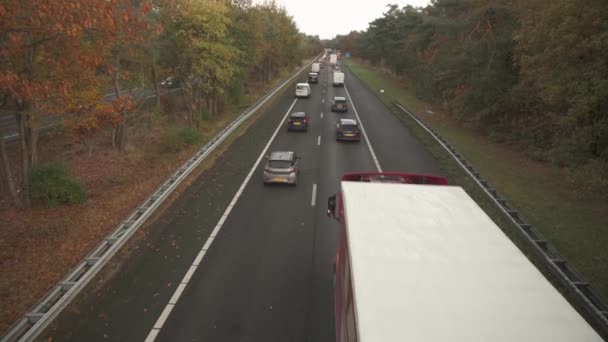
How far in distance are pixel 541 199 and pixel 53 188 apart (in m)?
20.0

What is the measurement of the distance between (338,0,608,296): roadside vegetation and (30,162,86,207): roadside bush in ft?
55.0

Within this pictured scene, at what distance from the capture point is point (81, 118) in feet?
57.9

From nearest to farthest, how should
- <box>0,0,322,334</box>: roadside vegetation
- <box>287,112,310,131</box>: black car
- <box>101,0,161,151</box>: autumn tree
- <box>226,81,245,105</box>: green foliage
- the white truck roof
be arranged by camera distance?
the white truck roof, <box>0,0,322,334</box>: roadside vegetation, <box>101,0,161,151</box>: autumn tree, <box>287,112,310,131</box>: black car, <box>226,81,245,105</box>: green foliage

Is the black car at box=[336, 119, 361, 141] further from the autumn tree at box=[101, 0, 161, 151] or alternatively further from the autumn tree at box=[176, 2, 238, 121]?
the autumn tree at box=[101, 0, 161, 151]

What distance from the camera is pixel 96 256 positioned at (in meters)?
10.0

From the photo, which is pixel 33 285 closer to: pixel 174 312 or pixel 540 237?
pixel 174 312

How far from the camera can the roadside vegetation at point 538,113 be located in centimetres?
1338

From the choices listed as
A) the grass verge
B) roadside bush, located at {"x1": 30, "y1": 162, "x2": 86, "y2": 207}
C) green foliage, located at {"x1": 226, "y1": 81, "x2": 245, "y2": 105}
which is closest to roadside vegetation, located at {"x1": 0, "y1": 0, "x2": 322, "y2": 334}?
roadside bush, located at {"x1": 30, "y1": 162, "x2": 86, "y2": 207}

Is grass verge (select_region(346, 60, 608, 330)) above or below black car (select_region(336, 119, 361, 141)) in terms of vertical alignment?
below

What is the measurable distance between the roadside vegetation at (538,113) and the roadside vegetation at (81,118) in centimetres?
1472

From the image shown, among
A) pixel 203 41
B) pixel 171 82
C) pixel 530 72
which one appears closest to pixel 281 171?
pixel 530 72

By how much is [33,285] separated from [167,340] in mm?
4318

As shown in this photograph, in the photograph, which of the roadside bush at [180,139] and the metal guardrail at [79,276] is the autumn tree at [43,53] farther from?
the roadside bush at [180,139]

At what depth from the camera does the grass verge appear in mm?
11062
